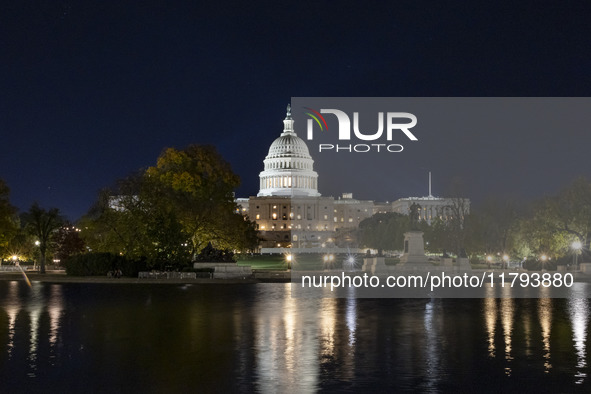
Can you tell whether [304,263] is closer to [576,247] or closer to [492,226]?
[492,226]

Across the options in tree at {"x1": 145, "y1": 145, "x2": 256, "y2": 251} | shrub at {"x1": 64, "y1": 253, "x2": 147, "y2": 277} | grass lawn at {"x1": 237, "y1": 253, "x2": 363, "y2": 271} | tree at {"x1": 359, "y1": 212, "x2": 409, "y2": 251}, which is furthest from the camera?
tree at {"x1": 359, "y1": 212, "x2": 409, "y2": 251}

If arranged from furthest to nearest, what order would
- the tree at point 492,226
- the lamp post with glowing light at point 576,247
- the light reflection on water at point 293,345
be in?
the tree at point 492,226, the lamp post with glowing light at point 576,247, the light reflection on water at point 293,345

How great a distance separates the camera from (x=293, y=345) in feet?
66.3

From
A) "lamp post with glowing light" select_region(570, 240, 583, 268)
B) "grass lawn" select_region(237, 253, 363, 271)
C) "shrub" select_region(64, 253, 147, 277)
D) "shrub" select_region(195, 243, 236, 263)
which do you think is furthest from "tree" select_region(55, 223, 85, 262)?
"lamp post with glowing light" select_region(570, 240, 583, 268)

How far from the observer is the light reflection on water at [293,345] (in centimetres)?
1556

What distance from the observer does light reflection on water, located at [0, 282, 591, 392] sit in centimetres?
1556

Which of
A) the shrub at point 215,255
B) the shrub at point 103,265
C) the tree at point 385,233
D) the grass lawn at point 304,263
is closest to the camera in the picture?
the shrub at point 103,265

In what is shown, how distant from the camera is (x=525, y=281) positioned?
2165 inches

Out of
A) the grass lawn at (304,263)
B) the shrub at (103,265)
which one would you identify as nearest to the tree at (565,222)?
the grass lawn at (304,263)

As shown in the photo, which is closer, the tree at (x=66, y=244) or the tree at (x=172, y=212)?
the tree at (x=172, y=212)

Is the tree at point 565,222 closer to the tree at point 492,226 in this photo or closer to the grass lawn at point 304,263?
the tree at point 492,226

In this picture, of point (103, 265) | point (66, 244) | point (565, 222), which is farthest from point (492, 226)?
point (66, 244)

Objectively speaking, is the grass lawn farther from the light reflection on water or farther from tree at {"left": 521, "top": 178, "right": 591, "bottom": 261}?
the light reflection on water

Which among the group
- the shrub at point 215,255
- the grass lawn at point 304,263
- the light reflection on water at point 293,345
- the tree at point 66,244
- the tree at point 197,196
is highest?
the tree at point 197,196
